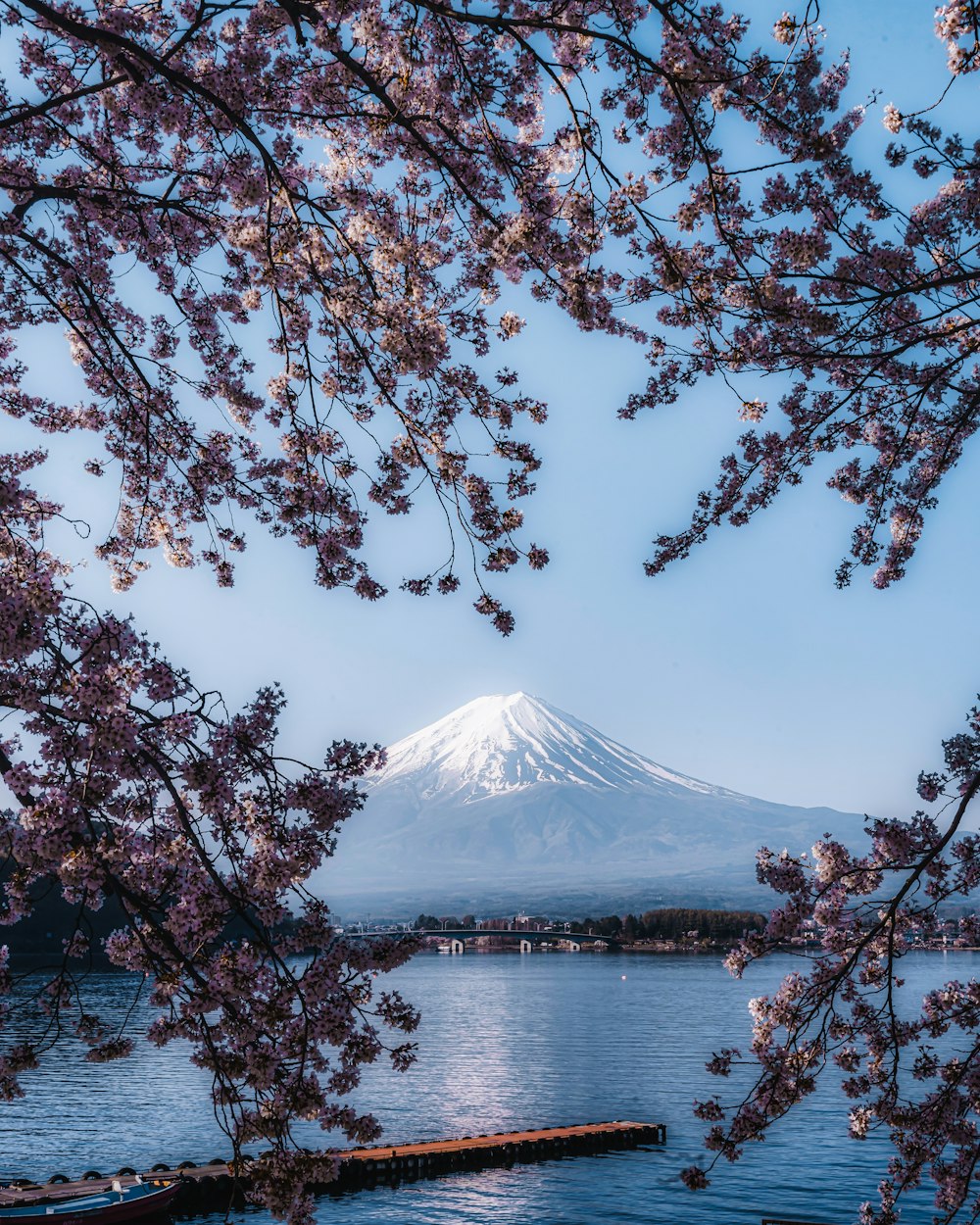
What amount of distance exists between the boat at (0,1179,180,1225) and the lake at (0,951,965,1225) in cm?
517

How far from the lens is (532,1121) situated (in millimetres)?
43531

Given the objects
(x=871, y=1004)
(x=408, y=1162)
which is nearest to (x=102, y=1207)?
(x=408, y=1162)

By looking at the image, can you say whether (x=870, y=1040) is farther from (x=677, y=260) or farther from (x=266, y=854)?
(x=677, y=260)

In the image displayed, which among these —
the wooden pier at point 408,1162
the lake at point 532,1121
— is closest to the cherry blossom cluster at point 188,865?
the wooden pier at point 408,1162

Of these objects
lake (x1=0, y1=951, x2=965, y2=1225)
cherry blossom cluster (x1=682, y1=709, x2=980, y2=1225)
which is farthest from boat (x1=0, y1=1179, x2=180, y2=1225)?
cherry blossom cluster (x1=682, y1=709, x2=980, y2=1225)

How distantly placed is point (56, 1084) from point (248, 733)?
57457 millimetres

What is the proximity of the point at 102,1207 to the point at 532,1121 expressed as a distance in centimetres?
2218

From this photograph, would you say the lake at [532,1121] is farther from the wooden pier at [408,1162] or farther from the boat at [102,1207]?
the boat at [102,1207]

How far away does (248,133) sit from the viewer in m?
5.12

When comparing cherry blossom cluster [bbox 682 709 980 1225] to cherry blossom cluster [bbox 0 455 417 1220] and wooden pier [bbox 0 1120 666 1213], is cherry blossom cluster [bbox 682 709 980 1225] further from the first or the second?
wooden pier [bbox 0 1120 666 1213]

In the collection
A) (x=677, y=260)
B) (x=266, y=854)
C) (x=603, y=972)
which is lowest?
(x=603, y=972)

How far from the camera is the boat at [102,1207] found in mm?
24219

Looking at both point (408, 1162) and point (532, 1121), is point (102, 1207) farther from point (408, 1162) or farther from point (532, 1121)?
point (532, 1121)

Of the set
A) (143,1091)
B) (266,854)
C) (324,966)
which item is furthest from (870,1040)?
(143,1091)
